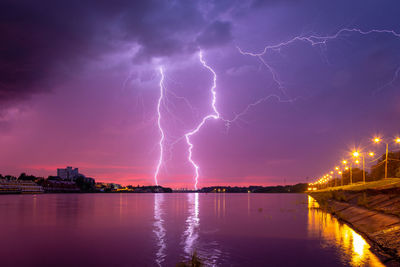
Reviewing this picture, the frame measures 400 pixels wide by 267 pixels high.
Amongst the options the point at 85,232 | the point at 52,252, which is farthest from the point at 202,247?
the point at 85,232

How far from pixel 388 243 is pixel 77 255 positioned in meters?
15.3

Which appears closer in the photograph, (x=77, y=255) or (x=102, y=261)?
(x=102, y=261)

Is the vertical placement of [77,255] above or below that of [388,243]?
below

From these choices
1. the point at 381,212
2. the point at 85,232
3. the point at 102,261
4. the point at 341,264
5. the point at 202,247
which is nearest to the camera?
the point at 341,264

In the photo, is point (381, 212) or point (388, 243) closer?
point (388, 243)

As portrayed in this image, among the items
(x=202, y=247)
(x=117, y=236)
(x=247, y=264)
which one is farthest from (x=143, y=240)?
(x=247, y=264)

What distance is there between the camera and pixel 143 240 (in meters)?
21.7

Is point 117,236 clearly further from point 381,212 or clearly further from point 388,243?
point 381,212

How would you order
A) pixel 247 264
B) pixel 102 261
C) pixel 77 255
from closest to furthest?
pixel 247 264 → pixel 102 261 → pixel 77 255

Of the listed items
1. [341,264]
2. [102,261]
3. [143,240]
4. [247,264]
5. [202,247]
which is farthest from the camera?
[143,240]

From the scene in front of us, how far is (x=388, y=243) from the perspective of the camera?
1501cm

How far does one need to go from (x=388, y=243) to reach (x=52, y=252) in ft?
56.0

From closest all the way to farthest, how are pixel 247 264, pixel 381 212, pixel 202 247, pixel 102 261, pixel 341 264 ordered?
pixel 341 264
pixel 247 264
pixel 102 261
pixel 202 247
pixel 381 212

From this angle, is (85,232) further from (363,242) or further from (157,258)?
(363,242)
